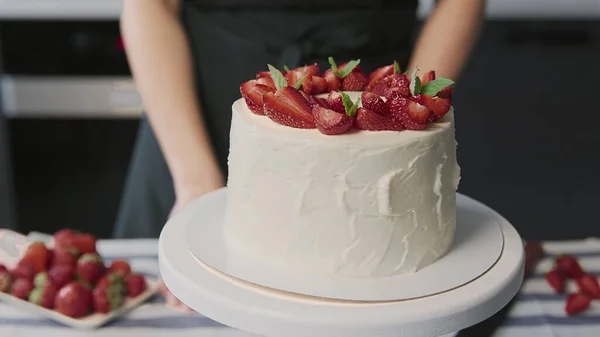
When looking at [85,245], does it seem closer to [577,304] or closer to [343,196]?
[343,196]

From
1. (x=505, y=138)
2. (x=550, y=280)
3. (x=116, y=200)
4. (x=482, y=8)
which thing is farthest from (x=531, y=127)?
(x=116, y=200)

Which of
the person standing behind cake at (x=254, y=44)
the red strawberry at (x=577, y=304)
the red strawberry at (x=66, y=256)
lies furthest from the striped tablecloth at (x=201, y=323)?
the person standing behind cake at (x=254, y=44)

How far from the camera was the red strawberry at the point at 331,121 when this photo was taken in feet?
2.60

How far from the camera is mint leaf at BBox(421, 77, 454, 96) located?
0.87 meters

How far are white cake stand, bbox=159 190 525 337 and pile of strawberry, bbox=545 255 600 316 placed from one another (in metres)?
0.34

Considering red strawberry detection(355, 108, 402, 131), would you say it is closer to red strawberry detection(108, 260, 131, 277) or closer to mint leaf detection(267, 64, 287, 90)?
mint leaf detection(267, 64, 287, 90)

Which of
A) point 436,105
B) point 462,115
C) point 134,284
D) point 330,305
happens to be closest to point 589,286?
point 436,105

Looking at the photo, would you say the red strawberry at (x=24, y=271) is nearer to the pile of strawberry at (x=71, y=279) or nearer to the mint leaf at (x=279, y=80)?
the pile of strawberry at (x=71, y=279)

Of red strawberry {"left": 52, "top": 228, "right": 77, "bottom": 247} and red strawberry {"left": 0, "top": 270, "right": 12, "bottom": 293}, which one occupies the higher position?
red strawberry {"left": 0, "top": 270, "right": 12, "bottom": 293}

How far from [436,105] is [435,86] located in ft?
0.11

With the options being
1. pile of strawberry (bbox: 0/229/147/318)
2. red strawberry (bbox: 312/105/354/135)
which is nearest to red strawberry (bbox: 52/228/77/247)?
pile of strawberry (bbox: 0/229/147/318)

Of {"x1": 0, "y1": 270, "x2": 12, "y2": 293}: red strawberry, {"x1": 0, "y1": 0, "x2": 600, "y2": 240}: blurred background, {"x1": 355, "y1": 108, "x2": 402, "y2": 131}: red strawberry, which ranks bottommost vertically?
{"x1": 0, "y1": 0, "x2": 600, "y2": 240}: blurred background

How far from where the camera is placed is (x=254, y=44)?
1.50 metres

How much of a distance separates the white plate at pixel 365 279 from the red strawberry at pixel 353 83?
243 mm
